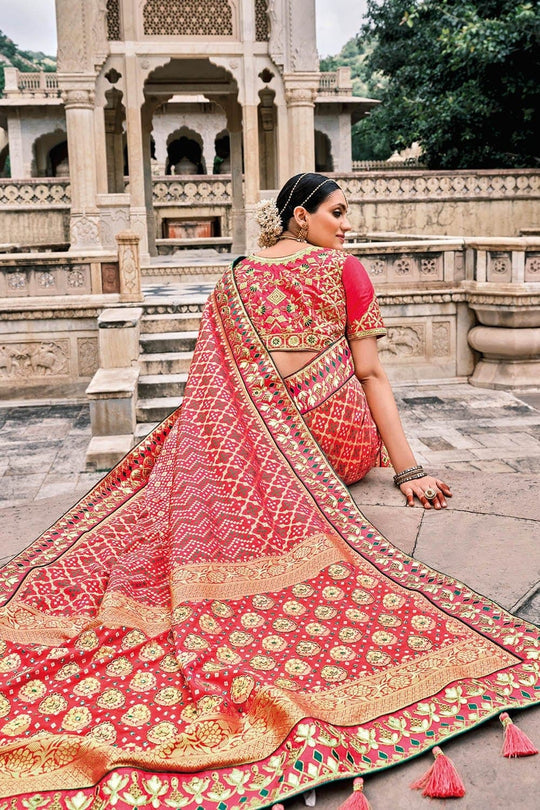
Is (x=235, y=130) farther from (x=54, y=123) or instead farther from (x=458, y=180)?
(x=54, y=123)

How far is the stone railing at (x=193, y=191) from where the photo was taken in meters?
19.8

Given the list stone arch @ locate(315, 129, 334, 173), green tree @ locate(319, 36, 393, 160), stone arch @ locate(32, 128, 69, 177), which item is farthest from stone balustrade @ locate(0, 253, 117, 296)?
stone arch @ locate(315, 129, 334, 173)

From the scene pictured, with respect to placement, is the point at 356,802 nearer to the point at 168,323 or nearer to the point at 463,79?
the point at 168,323

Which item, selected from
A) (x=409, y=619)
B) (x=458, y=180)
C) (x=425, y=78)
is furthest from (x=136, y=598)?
(x=425, y=78)

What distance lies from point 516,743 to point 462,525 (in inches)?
44.1

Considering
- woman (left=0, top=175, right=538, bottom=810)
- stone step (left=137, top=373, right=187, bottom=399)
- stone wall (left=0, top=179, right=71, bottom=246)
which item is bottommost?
stone step (left=137, top=373, right=187, bottom=399)

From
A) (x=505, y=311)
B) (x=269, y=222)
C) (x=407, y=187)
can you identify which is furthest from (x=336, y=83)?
(x=269, y=222)

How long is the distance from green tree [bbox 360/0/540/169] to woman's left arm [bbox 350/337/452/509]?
14.9m

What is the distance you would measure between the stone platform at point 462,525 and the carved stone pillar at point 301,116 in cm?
730

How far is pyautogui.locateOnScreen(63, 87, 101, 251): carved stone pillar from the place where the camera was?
12.3 m

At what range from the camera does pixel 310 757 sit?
1615 mm

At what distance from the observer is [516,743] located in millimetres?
1691

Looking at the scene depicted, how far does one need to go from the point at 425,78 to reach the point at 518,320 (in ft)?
40.9

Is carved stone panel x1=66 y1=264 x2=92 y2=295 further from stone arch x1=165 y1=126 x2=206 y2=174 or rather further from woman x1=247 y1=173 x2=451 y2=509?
stone arch x1=165 y1=126 x2=206 y2=174
